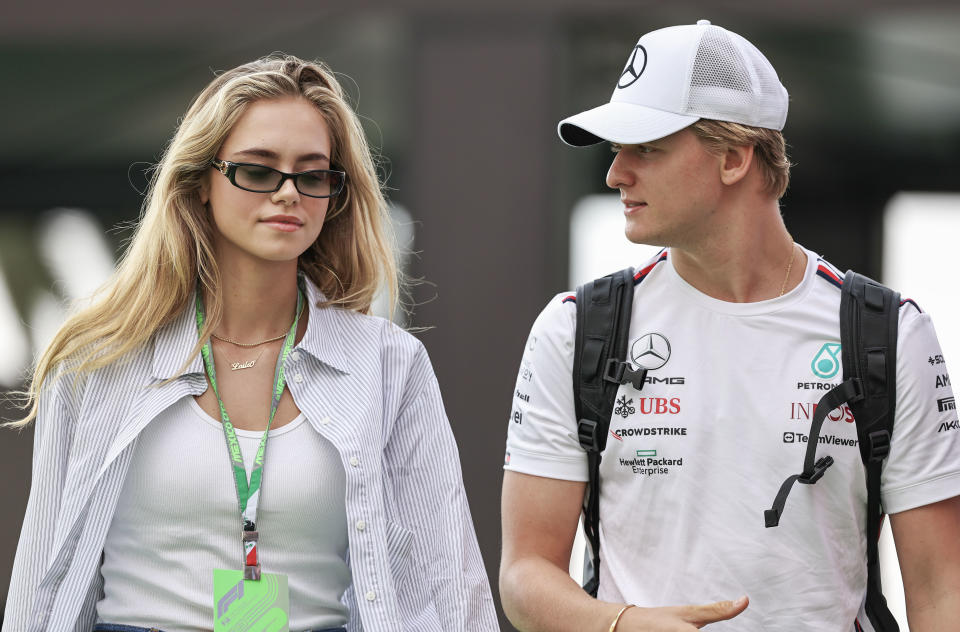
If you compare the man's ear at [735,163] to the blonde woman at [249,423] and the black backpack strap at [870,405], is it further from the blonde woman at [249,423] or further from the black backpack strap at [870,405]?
the blonde woman at [249,423]

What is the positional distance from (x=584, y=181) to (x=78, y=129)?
9.26ft

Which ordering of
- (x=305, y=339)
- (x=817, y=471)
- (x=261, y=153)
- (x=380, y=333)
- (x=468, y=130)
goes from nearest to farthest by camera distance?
(x=817, y=471)
(x=261, y=153)
(x=305, y=339)
(x=380, y=333)
(x=468, y=130)

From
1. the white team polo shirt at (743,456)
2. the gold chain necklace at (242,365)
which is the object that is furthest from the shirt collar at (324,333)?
the white team polo shirt at (743,456)

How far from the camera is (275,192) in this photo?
2943mm

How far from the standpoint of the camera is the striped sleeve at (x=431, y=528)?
3.02 metres

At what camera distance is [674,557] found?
2818 mm

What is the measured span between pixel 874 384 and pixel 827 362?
0.11m

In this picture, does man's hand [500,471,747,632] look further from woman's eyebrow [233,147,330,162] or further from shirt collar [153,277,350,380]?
woman's eyebrow [233,147,330,162]

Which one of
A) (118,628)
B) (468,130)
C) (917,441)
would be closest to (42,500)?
(118,628)

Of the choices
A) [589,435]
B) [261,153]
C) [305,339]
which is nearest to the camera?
[589,435]

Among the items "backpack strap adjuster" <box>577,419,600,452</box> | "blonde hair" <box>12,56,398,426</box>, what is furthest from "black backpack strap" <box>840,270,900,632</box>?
"blonde hair" <box>12,56,398,426</box>

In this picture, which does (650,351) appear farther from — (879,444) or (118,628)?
(118,628)

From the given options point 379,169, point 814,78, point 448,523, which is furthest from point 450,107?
point 448,523

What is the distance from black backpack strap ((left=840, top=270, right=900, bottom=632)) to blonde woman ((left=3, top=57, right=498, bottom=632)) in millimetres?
884
